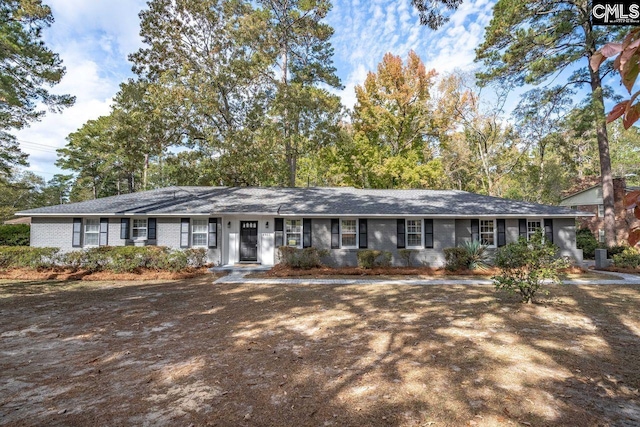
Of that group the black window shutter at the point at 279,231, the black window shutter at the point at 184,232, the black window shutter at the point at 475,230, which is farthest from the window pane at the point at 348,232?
the black window shutter at the point at 184,232

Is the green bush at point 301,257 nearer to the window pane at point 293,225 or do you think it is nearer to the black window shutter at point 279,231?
the black window shutter at point 279,231

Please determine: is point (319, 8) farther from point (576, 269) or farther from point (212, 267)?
point (576, 269)

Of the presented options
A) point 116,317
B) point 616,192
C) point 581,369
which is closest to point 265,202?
point 116,317

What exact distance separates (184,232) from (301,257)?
225 inches

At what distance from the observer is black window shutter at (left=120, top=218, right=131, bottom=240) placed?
14.8 m

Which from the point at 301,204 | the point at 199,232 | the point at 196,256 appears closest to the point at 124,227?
the point at 199,232

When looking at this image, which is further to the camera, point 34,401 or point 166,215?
point 166,215

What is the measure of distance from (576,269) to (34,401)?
17.8m

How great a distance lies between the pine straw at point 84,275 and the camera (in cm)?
1223

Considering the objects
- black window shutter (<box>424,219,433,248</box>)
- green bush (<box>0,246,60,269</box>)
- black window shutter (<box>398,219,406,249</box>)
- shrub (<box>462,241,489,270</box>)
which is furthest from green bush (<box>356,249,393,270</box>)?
green bush (<box>0,246,60,269</box>)

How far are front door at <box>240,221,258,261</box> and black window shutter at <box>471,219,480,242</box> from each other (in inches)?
406

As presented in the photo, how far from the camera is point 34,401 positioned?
394 cm

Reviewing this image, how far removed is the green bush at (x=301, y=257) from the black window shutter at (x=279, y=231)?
2.13 feet

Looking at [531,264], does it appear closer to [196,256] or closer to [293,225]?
[293,225]
